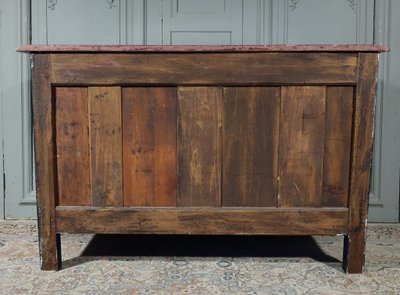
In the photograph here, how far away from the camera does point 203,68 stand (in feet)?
4.60

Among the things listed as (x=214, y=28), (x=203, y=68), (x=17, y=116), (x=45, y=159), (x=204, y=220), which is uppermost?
(x=214, y=28)

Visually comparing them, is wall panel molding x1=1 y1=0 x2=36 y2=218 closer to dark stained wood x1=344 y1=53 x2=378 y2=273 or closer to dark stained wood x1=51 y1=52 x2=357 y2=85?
dark stained wood x1=51 y1=52 x2=357 y2=85

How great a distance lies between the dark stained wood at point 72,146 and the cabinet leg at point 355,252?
825 mm

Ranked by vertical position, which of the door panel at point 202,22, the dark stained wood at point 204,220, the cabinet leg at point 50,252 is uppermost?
the door panel at point 202,22

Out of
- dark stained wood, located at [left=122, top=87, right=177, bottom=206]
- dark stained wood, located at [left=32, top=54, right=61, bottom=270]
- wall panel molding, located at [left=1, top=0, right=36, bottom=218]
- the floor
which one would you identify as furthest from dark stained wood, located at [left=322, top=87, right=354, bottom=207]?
wall panel molding, located at [left=1, top=0, right=36, bottom=218]

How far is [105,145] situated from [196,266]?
19.6 inches

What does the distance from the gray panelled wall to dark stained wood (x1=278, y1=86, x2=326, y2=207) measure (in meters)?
0.67

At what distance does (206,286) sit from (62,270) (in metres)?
0.48

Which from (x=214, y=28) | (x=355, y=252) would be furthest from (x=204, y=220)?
(x=214, y=28)

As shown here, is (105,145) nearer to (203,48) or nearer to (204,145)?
(204,145)

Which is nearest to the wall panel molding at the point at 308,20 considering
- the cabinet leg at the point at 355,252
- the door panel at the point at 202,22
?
the door panel at the point at 202,22

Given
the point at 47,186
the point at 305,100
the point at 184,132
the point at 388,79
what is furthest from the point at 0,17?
the point at 388,79

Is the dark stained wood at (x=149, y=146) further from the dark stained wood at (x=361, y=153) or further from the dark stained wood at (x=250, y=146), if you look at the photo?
the dark stained wood at (x=361, y=153)

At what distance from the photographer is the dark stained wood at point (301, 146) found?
1411mm
